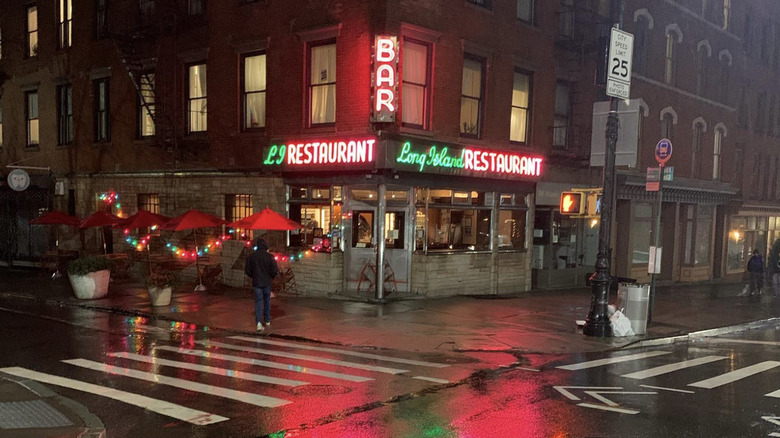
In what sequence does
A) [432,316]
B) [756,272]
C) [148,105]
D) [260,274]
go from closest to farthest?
[260,274], [432,316], [148,105], [756,272]

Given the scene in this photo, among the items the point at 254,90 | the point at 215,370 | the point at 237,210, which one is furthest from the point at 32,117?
the point at 215,370

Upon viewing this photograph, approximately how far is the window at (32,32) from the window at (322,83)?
48.1 ft

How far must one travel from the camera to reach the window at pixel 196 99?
19578mm

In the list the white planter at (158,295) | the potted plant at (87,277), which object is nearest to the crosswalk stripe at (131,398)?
the white planter at (158,295)

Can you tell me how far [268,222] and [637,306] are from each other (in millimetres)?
9160

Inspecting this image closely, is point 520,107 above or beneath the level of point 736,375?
above

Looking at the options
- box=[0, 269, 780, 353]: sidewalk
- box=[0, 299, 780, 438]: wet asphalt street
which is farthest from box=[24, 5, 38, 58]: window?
box=[0, 299, 780, 438]: wet asphalt street

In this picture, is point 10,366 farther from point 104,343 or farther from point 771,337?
point 771,337

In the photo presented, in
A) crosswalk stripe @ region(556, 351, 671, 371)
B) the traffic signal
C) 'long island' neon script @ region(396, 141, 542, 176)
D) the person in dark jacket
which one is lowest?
crosswalk stripe @ region(556, 351, 671, 371)

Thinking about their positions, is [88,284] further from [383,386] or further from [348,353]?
[383,386]

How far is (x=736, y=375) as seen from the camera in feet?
31.7

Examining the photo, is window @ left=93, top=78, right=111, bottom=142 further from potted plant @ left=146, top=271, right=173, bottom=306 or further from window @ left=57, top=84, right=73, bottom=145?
potted plant @ left=146, top=271, right=173, bottom=306

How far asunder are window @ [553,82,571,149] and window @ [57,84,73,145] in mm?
18203

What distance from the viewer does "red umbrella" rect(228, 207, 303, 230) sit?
16.0 metres
